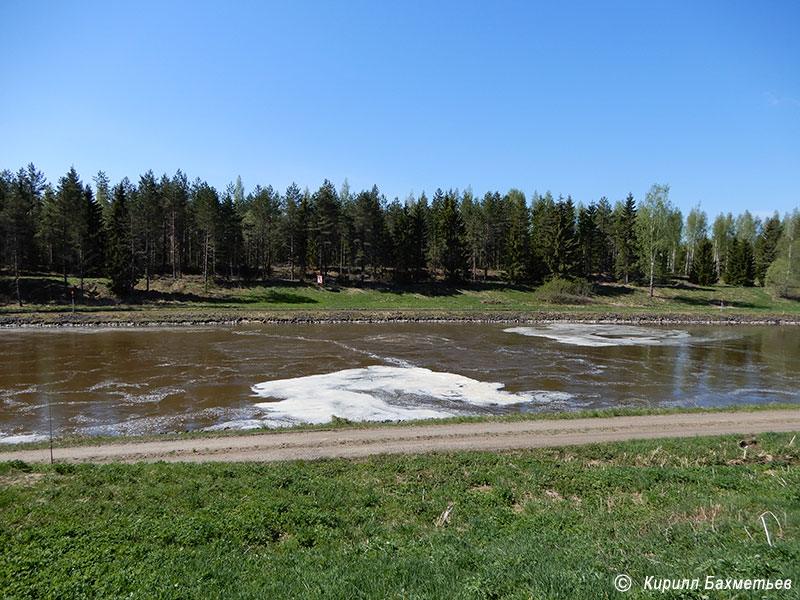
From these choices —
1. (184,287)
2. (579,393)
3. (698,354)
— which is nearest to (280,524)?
(579,393)

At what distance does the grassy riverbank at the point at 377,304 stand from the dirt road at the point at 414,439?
1595 inches

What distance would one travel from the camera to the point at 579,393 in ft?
78.2

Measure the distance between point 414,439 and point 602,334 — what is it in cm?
3928

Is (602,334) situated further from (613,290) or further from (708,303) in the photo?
(708,303)

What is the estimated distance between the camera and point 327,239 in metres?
79.6

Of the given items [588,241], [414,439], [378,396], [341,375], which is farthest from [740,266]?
[414,439]

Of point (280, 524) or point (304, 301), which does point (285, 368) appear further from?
point (304, 301)

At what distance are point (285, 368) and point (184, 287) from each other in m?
45.3

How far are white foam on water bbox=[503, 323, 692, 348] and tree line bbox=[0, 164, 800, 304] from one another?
2909 cm

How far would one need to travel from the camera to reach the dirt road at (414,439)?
44.1 ft

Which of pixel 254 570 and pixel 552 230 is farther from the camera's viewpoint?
pixel 552 230

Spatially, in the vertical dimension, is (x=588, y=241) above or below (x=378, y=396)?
above

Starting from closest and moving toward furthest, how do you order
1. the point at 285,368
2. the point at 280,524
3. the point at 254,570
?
1. the point at 254,570
2. the point at 280,524
3. the point at 285,368

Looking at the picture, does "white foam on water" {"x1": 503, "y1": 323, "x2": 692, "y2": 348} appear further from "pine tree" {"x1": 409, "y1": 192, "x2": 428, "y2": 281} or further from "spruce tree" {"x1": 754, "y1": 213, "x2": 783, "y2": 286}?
"spruce tree" {"x1": 754, "y1": 213, "x2": 783, "y2": 286}
